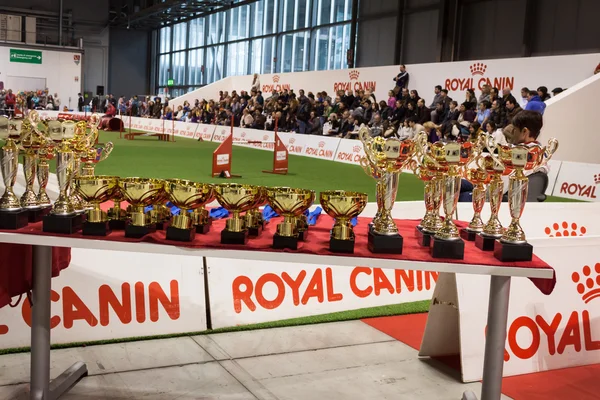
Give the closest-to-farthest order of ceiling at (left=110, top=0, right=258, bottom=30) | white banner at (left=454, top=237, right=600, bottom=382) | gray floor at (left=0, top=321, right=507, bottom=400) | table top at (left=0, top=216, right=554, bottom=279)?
table top at (left=0, top=216, right=554, bottom=279)
gray floor at (left=0, top=321, right=507, bottom=400)
white banner at (left=454, top=237, right=600, bottom=382)
ceiling at (left=110, top=0, right=258, bottom=30)

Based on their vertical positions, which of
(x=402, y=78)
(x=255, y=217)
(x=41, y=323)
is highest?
(x=402, y=78)

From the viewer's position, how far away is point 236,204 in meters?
2.76

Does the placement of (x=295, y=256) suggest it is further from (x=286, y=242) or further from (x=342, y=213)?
(x=342, y=213)

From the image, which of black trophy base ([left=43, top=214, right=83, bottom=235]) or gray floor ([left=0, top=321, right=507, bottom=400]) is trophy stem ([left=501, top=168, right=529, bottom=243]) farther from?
black trophy base ([left=43, top=214, right=83, bottom=235])

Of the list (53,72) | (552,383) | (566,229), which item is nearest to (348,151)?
(566,229)

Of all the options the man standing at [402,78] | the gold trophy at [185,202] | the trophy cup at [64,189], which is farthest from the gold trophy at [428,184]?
the man standing at [402,78]

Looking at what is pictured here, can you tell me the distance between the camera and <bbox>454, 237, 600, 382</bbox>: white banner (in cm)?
382

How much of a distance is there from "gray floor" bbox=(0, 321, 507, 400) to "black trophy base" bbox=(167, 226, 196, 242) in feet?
3.56

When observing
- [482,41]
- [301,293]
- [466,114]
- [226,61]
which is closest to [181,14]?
[226,61]

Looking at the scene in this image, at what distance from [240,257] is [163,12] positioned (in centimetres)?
4247

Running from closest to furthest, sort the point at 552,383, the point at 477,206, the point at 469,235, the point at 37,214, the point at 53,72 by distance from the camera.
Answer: the point at 37,214
the point at 469,235
the point at 477,206
the point at 552,383
the point at 53,72

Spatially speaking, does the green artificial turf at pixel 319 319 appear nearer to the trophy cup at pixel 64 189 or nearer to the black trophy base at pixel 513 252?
the trophy cup at pixel 64 189

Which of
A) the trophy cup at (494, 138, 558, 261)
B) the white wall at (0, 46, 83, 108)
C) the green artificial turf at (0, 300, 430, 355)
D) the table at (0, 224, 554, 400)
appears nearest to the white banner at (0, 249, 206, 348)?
the green artificial turf at (0, 300, 430, 355)

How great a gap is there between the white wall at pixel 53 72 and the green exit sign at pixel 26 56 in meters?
0.20
